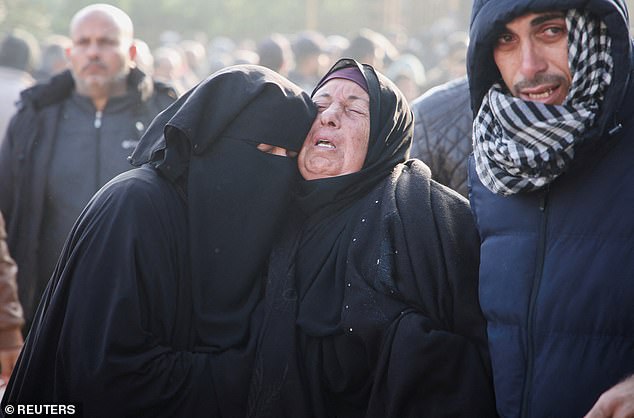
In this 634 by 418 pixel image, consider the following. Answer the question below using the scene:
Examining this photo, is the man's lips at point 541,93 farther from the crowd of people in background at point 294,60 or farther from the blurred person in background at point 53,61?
the blurred person in background at point 53,61

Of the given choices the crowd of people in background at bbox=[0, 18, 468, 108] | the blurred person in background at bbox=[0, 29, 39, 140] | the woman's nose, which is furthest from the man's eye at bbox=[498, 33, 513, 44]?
the blurred person in background at bbox=[0, 29, 39, 140]

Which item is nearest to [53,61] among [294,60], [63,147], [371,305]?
[294,60]

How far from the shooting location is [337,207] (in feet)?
11.8

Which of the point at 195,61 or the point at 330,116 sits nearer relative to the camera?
the point at 330,116

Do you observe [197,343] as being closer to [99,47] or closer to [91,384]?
[91,384]

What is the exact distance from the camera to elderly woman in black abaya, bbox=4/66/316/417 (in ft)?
10.7

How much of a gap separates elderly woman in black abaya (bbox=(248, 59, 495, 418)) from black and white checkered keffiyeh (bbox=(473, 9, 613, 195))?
0.42m

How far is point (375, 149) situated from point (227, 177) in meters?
0.62

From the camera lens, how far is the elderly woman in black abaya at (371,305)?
3.18 m

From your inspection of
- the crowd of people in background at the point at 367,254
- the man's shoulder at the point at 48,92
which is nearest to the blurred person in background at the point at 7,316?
the crowd of people in background at the point at 367,254

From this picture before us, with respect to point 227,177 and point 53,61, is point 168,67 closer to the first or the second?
point 53,61

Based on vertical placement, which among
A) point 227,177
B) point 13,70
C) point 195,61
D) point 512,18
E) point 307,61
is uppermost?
point 195,61

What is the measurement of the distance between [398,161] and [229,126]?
69 cm

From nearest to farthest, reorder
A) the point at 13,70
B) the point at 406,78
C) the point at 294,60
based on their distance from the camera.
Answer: the point at 13,70 < the point at 406,78 < the point at 294,60
